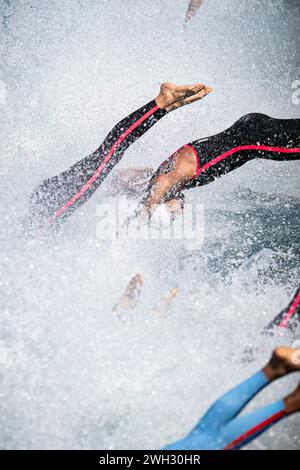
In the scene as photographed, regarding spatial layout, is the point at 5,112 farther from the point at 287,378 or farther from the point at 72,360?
the point at 287,378

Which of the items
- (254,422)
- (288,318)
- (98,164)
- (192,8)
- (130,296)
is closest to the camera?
(254,422)

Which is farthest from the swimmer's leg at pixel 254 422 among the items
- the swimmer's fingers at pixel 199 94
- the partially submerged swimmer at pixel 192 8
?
the partially submerged swimmer at pixel 192 8

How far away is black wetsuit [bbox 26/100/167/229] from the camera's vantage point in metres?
1.35

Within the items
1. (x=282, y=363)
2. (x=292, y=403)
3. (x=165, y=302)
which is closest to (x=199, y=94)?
(x=165, y=302)

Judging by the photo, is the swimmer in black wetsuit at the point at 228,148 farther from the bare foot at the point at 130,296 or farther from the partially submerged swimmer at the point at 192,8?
the partially submerged swimmer at the point at 192,8

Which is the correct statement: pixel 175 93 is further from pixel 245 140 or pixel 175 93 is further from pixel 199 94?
pixel 245 140

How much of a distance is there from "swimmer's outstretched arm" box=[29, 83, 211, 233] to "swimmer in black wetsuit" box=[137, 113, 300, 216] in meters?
0.19

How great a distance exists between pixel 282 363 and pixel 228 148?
81cm

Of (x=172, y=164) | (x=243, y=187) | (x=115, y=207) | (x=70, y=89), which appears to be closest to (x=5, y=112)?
(x=70, y=89)

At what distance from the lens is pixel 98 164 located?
1.40 m

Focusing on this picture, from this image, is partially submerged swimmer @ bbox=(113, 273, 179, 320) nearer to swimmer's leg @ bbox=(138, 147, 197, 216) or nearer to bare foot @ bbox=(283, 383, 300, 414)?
swimmer's leg @ bbox=(138, 147, 197, 216)

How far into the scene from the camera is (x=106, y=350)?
1.22m


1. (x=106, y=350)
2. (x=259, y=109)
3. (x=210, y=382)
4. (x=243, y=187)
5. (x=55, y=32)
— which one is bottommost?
(x=210, y=382)

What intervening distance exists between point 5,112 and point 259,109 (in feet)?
6.98
